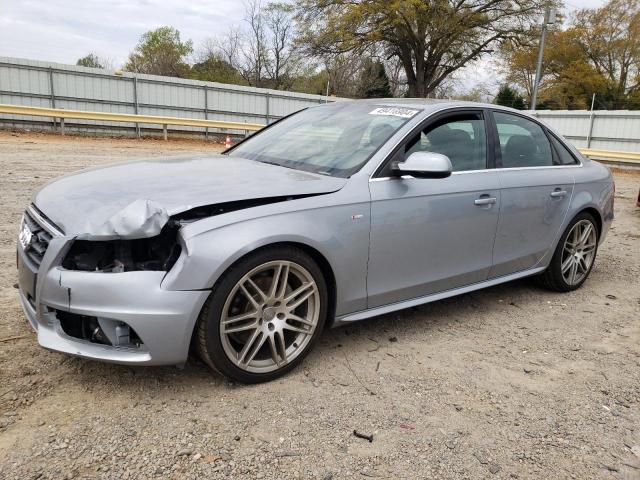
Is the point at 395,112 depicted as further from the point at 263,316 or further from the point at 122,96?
the point at 122,96

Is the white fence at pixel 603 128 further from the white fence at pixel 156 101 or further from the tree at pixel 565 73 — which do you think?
the tree at pixel 565 73

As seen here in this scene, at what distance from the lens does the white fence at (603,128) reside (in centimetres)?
2264

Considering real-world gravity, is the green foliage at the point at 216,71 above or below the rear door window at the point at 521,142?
above

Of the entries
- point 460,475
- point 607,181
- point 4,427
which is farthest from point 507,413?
point 607,181

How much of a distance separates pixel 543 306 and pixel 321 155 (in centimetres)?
235

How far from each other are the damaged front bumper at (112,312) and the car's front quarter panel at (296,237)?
0.09m

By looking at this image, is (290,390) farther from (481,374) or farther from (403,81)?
(403,81)

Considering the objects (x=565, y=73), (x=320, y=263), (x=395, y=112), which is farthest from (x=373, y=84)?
(x=320, y=263)

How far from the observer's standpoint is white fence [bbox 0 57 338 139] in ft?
61.8

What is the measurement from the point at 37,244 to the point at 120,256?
1.70 ft

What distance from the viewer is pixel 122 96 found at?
21.1 meters

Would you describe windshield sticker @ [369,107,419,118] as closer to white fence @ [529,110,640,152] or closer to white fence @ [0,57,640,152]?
white fence @ [0,57,640,152]

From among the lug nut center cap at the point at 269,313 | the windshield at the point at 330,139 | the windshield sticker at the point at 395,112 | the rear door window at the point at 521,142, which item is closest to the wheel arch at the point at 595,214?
the rear door window at the point at 521,142

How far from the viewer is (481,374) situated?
10.5ft
